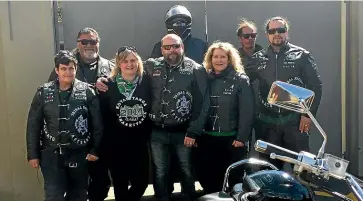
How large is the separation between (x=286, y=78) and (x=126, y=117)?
5.13 feet

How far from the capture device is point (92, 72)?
511 cm

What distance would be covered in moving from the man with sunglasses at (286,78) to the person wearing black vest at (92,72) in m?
1.58

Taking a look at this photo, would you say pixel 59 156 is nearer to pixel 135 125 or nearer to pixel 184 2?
pixel 135 125

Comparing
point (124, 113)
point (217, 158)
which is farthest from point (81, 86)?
point (217, 158)

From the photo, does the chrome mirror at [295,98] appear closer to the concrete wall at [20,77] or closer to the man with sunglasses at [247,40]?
the man with sunglasses at [247,40]

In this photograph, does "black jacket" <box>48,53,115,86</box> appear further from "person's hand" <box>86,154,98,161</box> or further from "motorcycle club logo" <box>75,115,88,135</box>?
"person's hand" <box>86,154,98,161</box>

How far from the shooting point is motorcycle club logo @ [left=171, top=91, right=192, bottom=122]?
15.7 feet

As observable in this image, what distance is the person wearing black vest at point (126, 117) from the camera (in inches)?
187

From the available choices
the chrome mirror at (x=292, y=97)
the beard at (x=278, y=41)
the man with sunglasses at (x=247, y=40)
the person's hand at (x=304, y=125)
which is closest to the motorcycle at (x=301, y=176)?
the chrome mirror at (x=292, y=97)

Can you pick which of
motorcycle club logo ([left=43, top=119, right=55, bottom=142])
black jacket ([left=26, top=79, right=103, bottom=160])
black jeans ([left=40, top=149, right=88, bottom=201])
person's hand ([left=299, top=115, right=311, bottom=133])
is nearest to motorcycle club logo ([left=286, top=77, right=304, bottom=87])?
person's hand ([left=299, top=115, right=311, bottom=133])

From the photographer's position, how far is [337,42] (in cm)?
681

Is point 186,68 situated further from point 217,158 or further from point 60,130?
point 60,130

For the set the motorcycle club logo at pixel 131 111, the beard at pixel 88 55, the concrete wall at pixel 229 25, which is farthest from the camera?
the concrete wall at pixel 229 25

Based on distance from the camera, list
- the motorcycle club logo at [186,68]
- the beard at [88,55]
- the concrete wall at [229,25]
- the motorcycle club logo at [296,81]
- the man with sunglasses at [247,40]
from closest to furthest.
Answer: the motorcycle club logo at [186,68] < the motorcycle club logo at [296,81] < the beard at [88,55] < the man with sunglasses at [247,40] < the concrete wall at [229,25]
